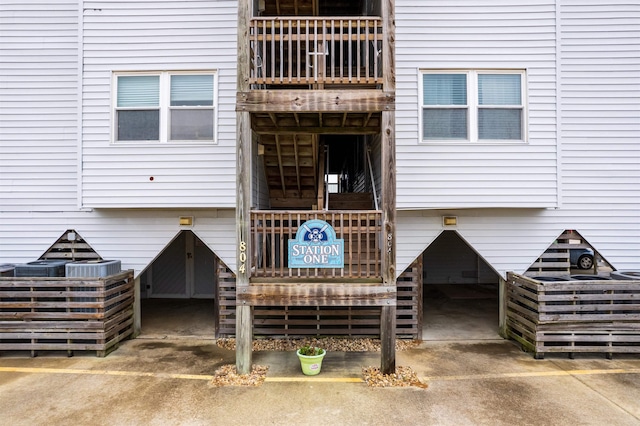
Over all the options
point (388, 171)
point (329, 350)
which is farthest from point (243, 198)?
point (329, 350)

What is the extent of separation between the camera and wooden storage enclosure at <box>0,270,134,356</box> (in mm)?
5496

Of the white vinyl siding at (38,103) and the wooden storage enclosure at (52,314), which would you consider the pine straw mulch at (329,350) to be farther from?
the white vinyl siding at (38,103)

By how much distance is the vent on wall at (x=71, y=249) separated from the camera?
6609 mm

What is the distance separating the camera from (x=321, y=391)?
4484 mm

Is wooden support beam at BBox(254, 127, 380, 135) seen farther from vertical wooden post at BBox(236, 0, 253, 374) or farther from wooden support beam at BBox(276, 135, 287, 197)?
vertical wooden post at BBox(236, 0, 253, 374)

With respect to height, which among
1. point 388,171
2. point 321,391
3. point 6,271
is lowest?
point 321,391

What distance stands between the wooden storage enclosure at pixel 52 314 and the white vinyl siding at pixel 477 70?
531 centimetres

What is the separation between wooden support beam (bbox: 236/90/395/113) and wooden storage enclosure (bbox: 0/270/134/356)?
3.75 meters

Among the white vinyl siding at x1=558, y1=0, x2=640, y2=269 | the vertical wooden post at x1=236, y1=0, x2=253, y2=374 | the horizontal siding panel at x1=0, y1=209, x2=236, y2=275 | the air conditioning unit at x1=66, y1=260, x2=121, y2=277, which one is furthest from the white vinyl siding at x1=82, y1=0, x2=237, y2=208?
the white vinyl siding at x1=558, y1=0, x2=640, y2=269

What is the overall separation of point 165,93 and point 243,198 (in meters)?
2.84

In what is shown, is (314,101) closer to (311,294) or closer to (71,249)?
(311,294)

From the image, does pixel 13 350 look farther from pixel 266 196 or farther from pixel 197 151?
pixel 266 196

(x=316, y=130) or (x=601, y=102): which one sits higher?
(x=601, y=102)

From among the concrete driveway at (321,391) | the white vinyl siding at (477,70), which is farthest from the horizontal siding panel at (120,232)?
the white vinyl siding at (477,70)
